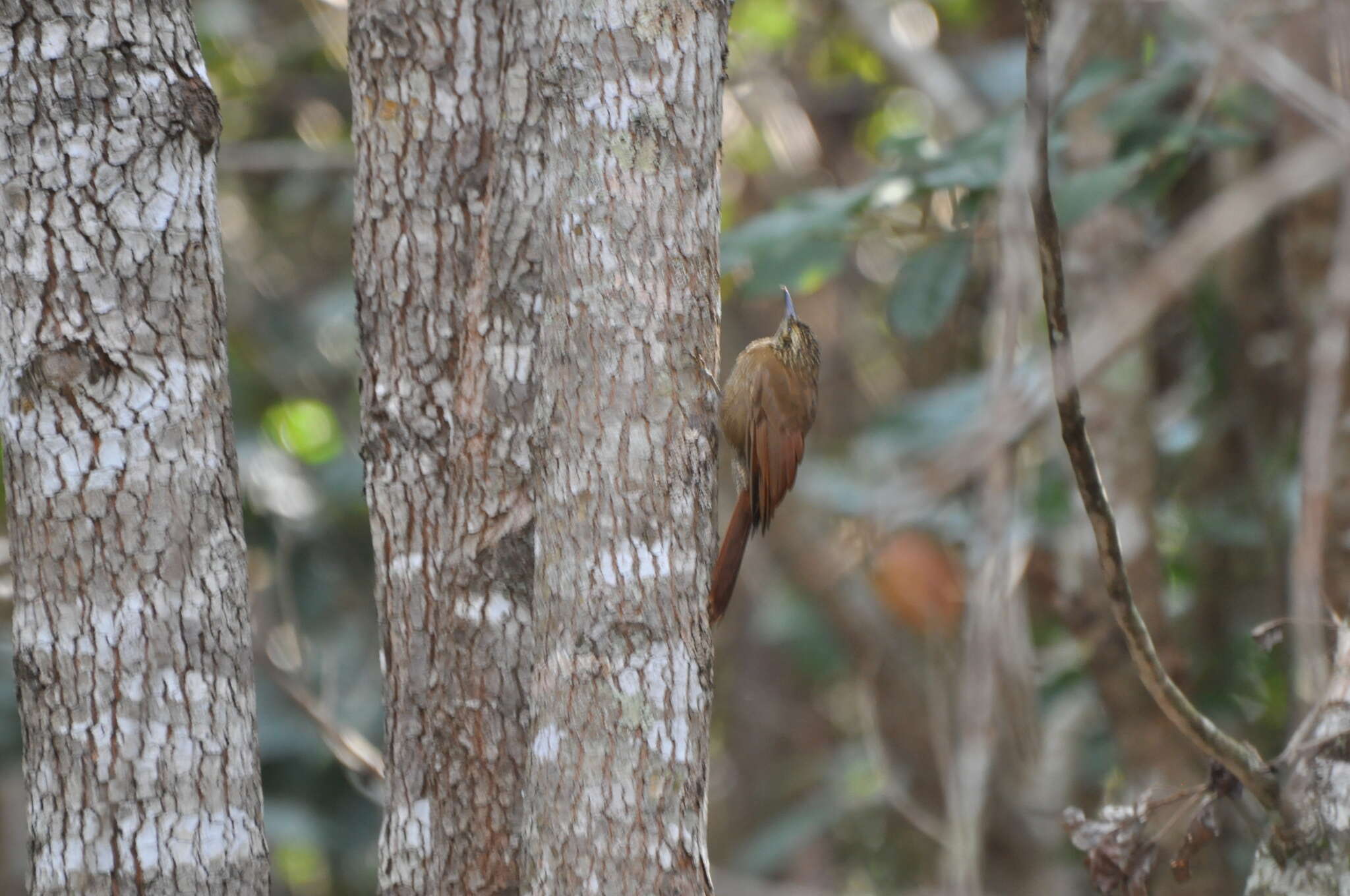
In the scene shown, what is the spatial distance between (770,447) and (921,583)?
26.2 inches

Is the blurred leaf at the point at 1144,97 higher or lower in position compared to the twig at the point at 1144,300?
higher

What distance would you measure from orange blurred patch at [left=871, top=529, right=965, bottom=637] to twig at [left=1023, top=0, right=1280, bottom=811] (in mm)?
1463

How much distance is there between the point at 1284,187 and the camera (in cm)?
119

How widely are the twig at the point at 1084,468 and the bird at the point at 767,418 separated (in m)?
1.24

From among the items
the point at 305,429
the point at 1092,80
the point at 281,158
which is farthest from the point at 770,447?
the point at 305,429

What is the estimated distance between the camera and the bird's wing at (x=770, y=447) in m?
3.53

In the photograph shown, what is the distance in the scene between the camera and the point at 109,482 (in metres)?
1.83

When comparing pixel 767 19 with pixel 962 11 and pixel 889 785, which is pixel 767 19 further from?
pixel 889 785

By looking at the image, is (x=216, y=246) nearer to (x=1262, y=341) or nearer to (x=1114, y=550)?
(x=1114, y=550)

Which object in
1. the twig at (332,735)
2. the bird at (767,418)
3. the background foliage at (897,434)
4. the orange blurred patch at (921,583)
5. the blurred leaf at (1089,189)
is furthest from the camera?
the orange blurred patch at (921,583)

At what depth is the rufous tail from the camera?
2.88m

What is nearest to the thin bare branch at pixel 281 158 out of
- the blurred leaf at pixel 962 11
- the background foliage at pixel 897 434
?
the background foliage at pixel 897 434

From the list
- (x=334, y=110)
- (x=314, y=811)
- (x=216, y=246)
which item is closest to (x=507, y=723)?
(x=216, y=246)

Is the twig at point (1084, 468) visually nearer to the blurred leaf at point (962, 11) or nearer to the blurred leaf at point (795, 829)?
the blurred leaf at point (795, 829)
